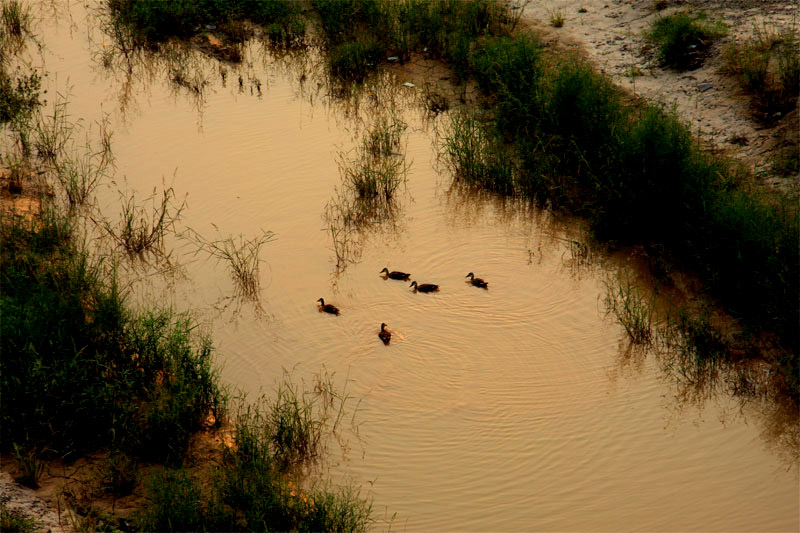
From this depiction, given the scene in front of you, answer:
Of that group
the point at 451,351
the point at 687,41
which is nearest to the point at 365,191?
the point at 451,351

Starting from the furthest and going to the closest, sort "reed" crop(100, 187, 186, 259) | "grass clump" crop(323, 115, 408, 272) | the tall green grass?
"grass clump" crop(323, 115, 408, 272) → "reed" crop(100, 187, 186, 259) → the tall green grass

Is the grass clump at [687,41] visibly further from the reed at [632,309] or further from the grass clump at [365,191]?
the reed at [632,309]

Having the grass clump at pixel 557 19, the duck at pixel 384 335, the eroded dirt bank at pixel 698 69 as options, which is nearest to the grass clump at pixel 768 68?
the eroded dirt bank at pixel 698 69

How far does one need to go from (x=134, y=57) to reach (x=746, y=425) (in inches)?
358

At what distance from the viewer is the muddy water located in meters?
4.89

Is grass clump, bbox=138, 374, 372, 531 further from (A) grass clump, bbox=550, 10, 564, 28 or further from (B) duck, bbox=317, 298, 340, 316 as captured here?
(A) grass clump, bbox=550, 10, 564, 28

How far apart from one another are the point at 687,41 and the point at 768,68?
115 cm

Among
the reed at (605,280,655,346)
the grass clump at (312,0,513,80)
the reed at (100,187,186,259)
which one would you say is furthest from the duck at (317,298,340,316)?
the grass clump at (312,0,513,80)

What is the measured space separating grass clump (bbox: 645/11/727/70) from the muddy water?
2956 millimetres

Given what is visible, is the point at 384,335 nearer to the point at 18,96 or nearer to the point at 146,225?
the point at 146,225

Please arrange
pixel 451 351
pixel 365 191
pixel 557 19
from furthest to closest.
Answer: pixel 557 19 < pixel 365 191 < pixel 451 351

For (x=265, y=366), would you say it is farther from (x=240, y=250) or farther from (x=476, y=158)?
(x=476, y=158)

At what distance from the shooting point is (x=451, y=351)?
19.6ft

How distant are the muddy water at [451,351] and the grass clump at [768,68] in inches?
103
